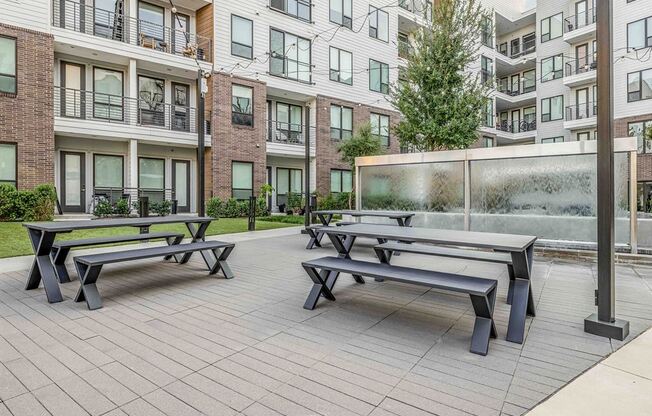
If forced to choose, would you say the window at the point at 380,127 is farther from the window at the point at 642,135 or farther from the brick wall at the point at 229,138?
the window at the point at 642,135

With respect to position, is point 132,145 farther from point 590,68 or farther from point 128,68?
point 590,68

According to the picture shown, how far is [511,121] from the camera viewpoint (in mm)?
30766

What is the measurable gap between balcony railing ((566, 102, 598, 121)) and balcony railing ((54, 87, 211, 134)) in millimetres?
22566

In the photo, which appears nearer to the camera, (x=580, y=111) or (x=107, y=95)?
(x=107, y=95)

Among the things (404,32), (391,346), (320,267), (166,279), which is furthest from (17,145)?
(404,32)

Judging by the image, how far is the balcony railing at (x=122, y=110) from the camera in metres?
14.5

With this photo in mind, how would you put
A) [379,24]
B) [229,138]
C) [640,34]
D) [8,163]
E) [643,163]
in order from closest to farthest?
[8,163] → [229,138] → [643,163] → [640,34] → [379,24]

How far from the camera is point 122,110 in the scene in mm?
15484

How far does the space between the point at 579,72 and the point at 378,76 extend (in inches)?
514

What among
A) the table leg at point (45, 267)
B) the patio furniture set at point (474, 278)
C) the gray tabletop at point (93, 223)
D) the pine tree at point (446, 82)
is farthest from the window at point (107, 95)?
the patio furniture set at point (474, 278)

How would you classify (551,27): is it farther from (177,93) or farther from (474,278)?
(474,278)

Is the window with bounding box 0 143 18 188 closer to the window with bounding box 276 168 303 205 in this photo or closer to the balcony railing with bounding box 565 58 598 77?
the window with bounding box 276 168 303 205

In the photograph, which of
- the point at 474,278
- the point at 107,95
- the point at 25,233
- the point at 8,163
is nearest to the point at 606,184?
the point at 474,278

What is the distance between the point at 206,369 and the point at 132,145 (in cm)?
1444
